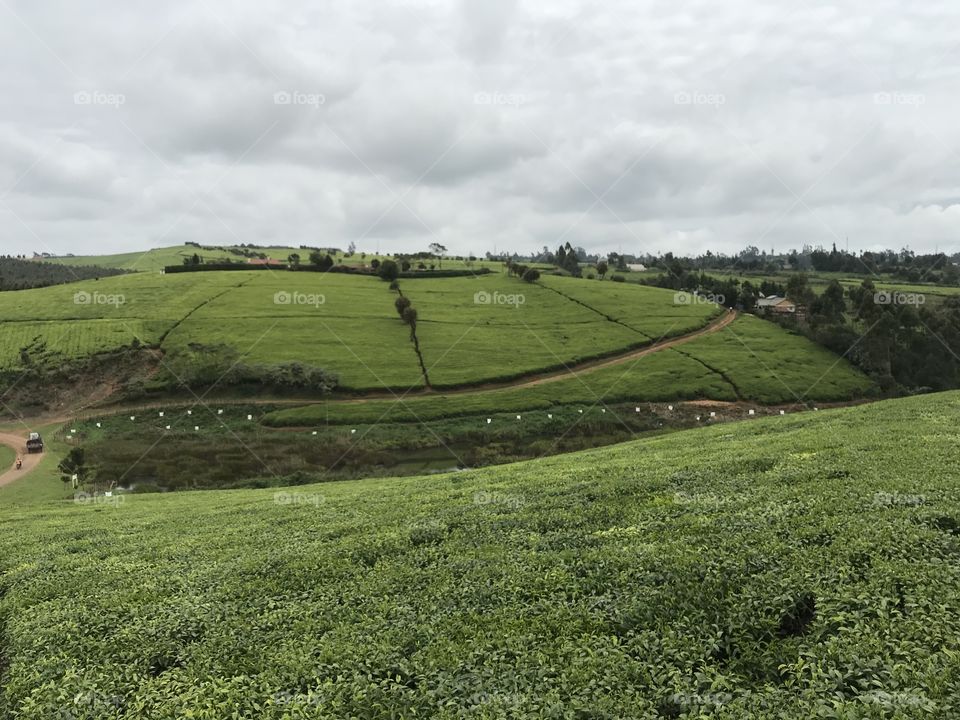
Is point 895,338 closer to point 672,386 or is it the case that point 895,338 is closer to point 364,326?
point 672,386

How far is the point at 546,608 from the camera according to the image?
1078 centimetres

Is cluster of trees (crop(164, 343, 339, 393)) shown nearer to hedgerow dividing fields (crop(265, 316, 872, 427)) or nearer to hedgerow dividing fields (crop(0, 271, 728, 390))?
hedgerow dividing fields (crop(0, 271, 728, 390))

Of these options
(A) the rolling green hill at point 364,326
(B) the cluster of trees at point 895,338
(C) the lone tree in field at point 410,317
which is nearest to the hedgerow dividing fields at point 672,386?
(A) the rolling green hill at point 364,326

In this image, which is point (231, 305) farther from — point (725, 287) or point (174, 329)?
point (725, 287)

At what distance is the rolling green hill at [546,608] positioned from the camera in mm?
8117

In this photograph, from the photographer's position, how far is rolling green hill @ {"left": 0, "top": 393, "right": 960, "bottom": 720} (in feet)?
26.6

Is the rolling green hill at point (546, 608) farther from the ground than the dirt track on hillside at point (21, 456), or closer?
farther from the ground

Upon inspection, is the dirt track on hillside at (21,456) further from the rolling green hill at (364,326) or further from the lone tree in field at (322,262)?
the lone tree in field at (322,262)

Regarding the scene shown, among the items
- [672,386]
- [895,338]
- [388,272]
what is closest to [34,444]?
[672,386]

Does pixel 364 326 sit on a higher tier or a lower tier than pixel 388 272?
lower

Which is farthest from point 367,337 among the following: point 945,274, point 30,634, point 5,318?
point 945,274

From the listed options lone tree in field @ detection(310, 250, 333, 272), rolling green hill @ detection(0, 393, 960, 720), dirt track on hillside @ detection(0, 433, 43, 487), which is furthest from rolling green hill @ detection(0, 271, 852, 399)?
rolling green hill @ detection(0, 393, 960, 720)

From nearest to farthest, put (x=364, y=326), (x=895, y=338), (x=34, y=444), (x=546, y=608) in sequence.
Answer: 1. (x=546, y=608)
2. (x=34, y=444)
3. (x=895, y=338)
4. (x=364, y=326)

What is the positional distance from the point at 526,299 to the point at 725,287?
1730 inches
